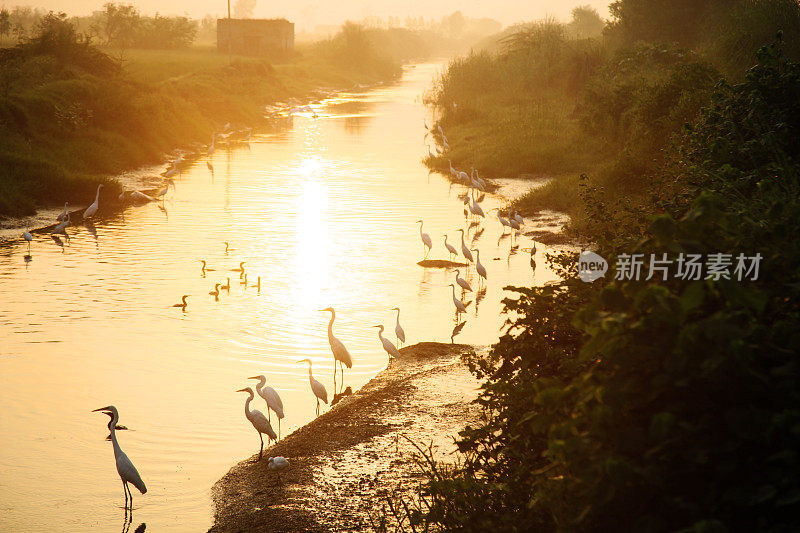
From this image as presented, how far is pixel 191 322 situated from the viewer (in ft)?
48.1

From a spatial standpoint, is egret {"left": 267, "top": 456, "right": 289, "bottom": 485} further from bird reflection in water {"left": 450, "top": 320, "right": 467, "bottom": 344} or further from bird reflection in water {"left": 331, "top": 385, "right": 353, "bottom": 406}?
bird reflection in water {"left": 450, "top": 320, "right": 467, "bottom": 344}

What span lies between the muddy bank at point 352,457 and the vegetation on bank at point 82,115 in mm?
16378

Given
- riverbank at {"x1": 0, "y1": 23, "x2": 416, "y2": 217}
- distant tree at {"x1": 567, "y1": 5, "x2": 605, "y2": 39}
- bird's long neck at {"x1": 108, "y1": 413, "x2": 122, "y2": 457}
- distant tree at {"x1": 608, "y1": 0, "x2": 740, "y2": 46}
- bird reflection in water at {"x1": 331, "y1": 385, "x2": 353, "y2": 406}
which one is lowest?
bird reflection in water at {"x1": 331, "y1": 385, "x2": 353, "y2": 406}

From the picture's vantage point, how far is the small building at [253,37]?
293 feet

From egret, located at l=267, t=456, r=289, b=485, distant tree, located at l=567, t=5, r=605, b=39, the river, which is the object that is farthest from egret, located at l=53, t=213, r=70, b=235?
distant tree, located at l=567, t=5, r=605, b=39

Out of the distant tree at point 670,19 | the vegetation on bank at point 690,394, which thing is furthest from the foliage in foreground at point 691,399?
the distant tree at point 670,19

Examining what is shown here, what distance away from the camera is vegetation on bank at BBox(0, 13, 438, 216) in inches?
1003

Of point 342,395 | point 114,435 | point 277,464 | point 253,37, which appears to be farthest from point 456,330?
point 253,37

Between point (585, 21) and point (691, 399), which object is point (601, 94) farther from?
point (585, 21)

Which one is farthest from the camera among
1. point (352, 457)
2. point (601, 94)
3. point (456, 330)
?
point (601, 94)

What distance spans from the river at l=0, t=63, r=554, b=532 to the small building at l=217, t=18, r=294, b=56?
64.7 m

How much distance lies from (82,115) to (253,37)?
62383 millimetres

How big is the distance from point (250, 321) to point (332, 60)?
88.7 meters

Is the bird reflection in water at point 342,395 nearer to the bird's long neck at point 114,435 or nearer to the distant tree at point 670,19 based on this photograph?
the bird's long neck at point 114,435
